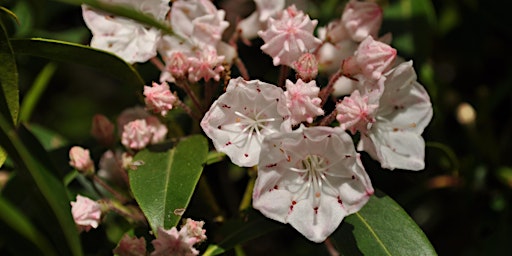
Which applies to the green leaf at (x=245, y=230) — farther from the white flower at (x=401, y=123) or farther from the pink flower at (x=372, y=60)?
the pink flower at (x=372, y=60)

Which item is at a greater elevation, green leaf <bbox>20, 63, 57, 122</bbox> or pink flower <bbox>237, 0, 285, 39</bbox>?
pink flower <bbox>237, 0, 285, 39</bbox>

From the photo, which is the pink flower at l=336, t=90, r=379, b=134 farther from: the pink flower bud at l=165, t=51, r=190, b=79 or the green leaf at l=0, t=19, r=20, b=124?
the green leaf at l=0, t=19, r=20, b=124

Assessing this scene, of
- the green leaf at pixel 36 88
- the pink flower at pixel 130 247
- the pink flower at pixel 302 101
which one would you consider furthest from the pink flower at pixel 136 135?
the green leaf at pixel 36 88

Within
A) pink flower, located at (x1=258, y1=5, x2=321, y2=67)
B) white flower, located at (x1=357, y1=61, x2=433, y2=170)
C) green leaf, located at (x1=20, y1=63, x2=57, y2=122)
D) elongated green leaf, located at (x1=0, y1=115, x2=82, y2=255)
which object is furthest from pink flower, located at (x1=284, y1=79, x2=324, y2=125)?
green leaf, located at (x1=20, y1=63, x2=57, y2=122)

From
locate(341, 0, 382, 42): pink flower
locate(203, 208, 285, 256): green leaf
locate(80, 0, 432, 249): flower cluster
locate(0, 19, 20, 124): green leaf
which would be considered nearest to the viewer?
locate(0, 19, 20, 124): green leaf

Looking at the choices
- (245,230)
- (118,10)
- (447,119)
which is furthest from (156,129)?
(447,119)

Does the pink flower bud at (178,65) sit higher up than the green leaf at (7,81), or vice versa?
the green leaf at (7,81)

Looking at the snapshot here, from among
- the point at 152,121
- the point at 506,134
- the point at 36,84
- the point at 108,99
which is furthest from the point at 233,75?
the point at 108,99
